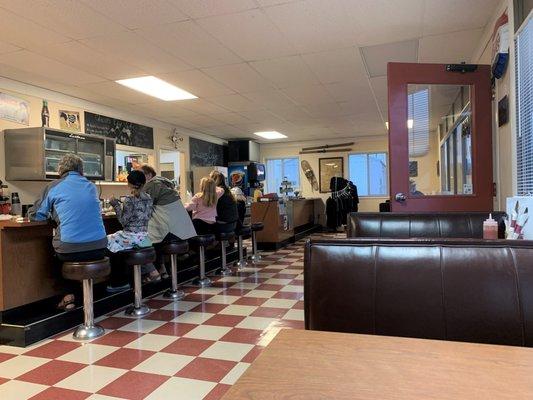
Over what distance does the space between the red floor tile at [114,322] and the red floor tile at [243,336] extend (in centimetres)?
100

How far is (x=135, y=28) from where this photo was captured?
360cm

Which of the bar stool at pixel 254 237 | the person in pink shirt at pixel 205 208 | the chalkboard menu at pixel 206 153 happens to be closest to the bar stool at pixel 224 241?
the person in pink shirt at pixel 205 208

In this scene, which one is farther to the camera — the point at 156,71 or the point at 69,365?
the point at 156,71

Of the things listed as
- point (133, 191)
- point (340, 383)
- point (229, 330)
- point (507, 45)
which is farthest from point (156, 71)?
point (340, 383)

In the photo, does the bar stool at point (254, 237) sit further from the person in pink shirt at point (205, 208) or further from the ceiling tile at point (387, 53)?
the ceiling tile at point (387, 53)

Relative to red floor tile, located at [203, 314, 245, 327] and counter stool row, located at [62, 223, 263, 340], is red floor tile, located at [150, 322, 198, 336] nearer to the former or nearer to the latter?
red floor tile, located at [203, 314, 245, 327]

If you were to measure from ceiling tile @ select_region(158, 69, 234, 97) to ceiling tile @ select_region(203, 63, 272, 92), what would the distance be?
0.13 meters

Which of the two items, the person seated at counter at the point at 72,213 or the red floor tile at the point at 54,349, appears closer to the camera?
the red floor tile at the point at 54,349

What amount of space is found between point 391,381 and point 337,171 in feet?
35.1

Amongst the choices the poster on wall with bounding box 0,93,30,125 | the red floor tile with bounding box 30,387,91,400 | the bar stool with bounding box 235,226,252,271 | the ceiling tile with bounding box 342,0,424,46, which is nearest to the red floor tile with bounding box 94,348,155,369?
the red floor tile with bounding box 30,387,91,400

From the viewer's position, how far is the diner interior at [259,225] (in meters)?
1.23

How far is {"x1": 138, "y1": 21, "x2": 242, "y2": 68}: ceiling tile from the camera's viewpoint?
364 centimetres

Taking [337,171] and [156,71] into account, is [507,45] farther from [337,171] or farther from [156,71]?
[337,171]

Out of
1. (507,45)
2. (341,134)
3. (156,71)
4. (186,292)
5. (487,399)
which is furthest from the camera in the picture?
(341,134)
